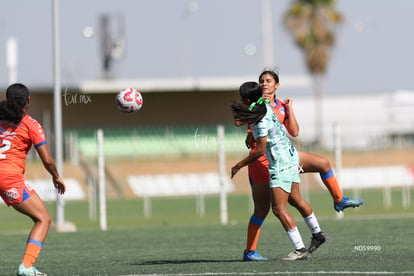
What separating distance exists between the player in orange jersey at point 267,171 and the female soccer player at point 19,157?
2.60 metres

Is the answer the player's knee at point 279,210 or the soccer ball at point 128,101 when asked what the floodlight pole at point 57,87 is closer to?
the soccer ball at point 128,101

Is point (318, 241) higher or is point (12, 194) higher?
point (12, 194)

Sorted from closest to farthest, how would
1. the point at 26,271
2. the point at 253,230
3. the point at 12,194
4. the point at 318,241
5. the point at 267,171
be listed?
the point at 26,271
the point at 12,194
the point at 267,171
the point at 318,241
the point at 253,230

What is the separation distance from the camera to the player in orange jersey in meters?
12.6

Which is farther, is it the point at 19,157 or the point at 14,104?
the point at 19,157

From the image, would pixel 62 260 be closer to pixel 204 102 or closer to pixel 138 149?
pixel 138 149

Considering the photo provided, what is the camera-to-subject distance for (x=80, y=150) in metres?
46.8

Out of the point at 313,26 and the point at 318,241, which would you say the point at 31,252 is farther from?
the point at 313,26

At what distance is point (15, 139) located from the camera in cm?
1098

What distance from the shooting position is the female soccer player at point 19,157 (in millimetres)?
10875

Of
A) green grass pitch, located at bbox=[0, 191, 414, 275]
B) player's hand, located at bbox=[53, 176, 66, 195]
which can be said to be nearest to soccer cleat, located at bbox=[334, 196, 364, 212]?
green grass pitch, located at bbox=[0, 191, 414, 275]

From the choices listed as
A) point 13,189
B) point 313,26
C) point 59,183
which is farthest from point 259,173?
point 313,26

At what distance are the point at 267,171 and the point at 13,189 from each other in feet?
10.3

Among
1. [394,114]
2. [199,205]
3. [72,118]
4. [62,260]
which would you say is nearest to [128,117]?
[72,118]
